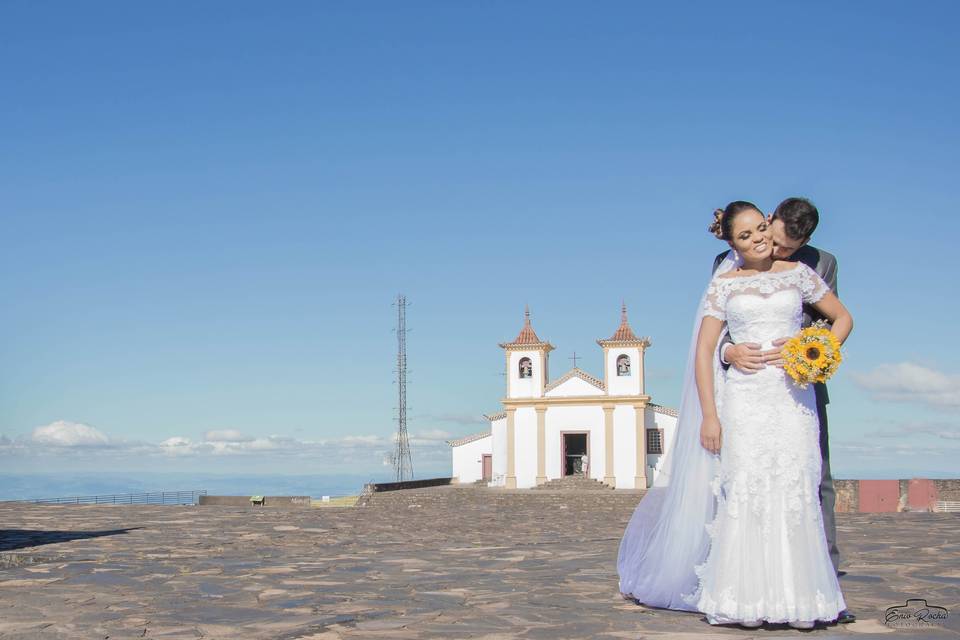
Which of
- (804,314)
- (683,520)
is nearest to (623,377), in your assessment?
(683,520)

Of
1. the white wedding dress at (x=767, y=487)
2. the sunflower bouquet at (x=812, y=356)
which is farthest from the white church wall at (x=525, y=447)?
the sunflower bouquet at (x=812, y=356)

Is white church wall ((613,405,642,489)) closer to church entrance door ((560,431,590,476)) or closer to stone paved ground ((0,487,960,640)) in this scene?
church entrance door ((560,431,590,476))

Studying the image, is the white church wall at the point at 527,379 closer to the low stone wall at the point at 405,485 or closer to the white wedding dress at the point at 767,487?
the low stone wall at the point at 405,485

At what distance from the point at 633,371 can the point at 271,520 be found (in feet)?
87.5

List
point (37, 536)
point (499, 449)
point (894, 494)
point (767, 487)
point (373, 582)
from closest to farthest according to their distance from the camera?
point (767, 487) < point (373, 582) < point (37, 536) < point (894, 494) < point (499, 449)

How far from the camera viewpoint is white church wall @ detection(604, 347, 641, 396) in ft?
133

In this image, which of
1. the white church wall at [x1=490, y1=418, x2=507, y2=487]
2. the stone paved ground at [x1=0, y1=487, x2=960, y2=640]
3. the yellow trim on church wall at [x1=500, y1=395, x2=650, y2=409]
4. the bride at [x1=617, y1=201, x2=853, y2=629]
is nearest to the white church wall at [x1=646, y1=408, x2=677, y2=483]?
the yellow trim on church wall at [x1=500, y1=395, x2=650, y2=409]

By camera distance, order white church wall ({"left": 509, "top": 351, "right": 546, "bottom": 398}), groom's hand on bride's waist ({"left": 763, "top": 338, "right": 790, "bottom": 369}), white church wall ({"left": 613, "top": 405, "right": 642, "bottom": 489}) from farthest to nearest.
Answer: white church wall ({"left": 509, "top": 351, "right": 546, "bottom": 398}) < white church wall ({"left": 613, "top": 405, "right": 642, "bottom": 489}) < groom's hand on bride's waist ({"left": 763, "top": 338, "right": 790, "bottom": 369})

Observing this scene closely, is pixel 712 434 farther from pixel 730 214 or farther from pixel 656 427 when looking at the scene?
pixel 656 427

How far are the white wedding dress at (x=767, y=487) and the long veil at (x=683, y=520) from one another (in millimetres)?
117

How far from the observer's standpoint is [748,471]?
5.50m

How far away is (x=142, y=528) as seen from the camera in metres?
14.0

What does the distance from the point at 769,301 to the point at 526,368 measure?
1438 inches

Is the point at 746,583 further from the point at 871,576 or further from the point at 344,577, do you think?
the point at 344,577
